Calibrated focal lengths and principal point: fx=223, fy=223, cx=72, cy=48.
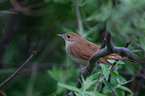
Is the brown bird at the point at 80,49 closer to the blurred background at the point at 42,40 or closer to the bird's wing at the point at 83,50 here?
the bird's wing at the point at 83,50

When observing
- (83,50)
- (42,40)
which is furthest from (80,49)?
(42,40)

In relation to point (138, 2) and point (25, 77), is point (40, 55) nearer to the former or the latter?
point (25, 77)

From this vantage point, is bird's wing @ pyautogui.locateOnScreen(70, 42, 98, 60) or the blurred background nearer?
bird's wing @ pyautogui.locateOnScreen(70, 42, 98, 60)

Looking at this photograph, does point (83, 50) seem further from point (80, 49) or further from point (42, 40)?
point (42, 40)

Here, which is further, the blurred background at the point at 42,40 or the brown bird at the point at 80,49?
the blurred background at the point at 42,40

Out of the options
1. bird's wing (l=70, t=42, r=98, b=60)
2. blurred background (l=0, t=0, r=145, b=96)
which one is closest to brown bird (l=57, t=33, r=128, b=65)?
bird's wing (l=70, t=42, r=98, b=60)

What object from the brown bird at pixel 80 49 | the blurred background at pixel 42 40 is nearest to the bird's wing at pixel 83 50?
the brown bird at pixel 80 49

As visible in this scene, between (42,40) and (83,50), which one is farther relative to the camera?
(42,40)

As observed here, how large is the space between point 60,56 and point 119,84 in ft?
10.4

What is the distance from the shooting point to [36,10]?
592 cm

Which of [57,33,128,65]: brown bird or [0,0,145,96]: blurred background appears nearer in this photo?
[57,33,128,65]: brown bird

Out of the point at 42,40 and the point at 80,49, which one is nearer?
the point at 80,49

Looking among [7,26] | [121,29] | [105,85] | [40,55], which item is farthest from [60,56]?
[121,29]

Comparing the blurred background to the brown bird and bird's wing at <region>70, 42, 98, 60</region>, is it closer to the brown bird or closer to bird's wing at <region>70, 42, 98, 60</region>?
the brown bird
